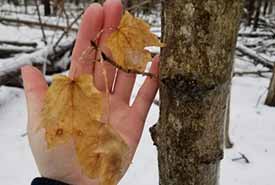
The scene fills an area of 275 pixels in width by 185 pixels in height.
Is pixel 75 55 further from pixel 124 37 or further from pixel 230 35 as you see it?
pixel 230 35

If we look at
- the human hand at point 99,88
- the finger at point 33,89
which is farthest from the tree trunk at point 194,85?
the finger at point 33,89

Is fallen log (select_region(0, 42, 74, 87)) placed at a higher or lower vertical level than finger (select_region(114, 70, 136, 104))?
lower

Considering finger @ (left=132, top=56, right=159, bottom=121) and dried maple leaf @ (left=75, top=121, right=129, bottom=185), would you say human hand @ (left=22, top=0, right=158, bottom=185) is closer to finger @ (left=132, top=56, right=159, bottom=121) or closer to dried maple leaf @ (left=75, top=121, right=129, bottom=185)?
finger @ (left=132, top=56, right=159, bottom=121)

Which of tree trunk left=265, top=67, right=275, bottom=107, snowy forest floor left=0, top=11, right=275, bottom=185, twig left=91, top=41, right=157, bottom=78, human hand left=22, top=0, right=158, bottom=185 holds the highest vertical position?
twig left=91, top=41, right=157, bottom=78

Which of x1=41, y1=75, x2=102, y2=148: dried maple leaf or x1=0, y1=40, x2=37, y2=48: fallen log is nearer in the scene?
x1=41, y1=75, x2=102, y2=148: dried maple leaf

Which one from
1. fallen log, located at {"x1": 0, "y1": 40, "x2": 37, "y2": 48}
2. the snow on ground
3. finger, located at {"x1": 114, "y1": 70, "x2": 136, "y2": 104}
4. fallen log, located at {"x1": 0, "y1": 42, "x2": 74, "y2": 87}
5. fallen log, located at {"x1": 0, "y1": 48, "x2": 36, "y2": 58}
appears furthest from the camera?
fallen log, located at {"x1": 0, "y1": 40, "x2": 37, "y2": 48}

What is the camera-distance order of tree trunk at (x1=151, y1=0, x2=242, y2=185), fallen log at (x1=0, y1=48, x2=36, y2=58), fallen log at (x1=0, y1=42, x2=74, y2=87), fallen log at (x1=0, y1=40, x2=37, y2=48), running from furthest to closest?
fallen log at (x1=0, y1=40, x2=37, y2=48) < fallen log at (x1=0, y1=48, x2=36, y2=58) < fallen log at (x1=0, y1=42, x2=74, y2=87) < tree trunk at (x1=151, y1=0, x2=242, y2=185)

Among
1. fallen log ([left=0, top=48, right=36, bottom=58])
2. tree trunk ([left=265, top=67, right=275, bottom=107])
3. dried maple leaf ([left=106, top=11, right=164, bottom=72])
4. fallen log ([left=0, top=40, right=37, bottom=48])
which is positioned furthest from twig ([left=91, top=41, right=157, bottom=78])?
fallen log ([left=0, top=40, right=37, bottom=48])

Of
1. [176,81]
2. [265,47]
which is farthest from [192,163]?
[265,47]

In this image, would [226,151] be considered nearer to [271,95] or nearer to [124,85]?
[271,95]
